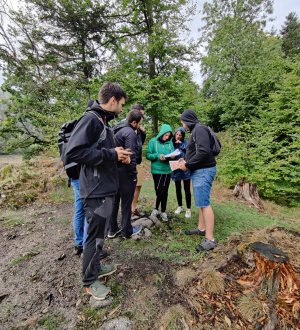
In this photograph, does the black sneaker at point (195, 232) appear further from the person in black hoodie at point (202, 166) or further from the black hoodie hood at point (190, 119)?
the black hoodie hood at point (190, 119)

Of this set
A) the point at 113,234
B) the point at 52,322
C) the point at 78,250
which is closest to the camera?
the point at 52,322

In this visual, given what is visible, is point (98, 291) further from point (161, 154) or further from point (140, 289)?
point (161, 154)

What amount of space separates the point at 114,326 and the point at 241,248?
1.65 meters

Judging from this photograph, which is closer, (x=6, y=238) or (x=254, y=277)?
(x=254, y=277)

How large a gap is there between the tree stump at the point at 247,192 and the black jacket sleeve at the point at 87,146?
19.2ft

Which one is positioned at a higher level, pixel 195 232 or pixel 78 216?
pixel 78 216

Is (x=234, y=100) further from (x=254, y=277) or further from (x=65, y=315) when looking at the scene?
(x=65, y=315)

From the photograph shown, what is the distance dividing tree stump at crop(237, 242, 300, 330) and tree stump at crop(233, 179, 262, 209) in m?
4.59

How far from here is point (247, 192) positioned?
6980mm

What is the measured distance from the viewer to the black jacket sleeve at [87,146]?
198cm

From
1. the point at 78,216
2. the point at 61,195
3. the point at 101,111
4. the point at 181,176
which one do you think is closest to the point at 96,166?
the point at 101,111

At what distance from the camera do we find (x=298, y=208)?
7375 mm

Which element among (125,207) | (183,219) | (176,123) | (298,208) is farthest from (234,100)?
(125,207)

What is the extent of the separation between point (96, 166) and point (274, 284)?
2.14m
